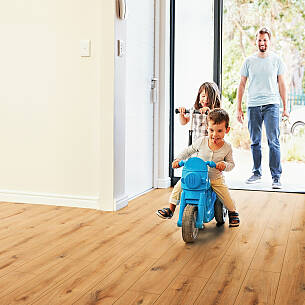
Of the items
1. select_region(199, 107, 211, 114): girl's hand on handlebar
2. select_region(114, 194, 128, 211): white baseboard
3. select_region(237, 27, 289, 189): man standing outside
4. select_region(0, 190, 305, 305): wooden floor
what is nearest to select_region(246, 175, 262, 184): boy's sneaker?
select_region(237, 27, 289, 189): man standing outside

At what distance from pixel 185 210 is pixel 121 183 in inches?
38.1

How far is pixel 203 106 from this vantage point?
352 cm

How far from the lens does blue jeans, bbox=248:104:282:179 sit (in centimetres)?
468

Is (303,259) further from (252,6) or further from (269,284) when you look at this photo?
(252,6)

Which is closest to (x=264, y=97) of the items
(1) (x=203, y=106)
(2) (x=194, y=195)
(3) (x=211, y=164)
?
(1) (x=203, y=106)

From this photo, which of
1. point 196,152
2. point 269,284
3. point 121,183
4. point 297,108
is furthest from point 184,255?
point 297,108

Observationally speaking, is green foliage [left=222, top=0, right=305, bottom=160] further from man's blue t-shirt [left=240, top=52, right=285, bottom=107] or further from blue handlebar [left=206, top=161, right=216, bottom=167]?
blue handlebar [left=206, top=161, right=216, bottom=167]

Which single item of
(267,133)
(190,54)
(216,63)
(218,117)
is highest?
(190,54)

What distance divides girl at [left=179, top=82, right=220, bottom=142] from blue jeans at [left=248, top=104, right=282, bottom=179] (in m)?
1.33

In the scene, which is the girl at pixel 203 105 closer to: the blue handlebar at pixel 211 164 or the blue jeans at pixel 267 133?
the blue handlebar at pixel 211 164

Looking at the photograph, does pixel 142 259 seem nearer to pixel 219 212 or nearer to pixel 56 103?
pixel 219 212

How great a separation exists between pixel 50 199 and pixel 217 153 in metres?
1.38

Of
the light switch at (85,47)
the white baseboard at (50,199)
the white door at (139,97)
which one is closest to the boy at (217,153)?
the white baseboard at (50,199)

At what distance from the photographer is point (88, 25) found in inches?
132
